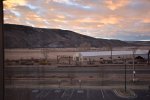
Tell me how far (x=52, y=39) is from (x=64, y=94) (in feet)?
2.37

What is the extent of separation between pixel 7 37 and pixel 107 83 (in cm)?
142

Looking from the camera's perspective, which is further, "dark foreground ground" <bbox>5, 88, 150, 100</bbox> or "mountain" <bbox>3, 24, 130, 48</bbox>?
"mountain" <bbox>3, 24, 130, 48</bbox>

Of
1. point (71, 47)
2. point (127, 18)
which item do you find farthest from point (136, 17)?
point (71, 47)

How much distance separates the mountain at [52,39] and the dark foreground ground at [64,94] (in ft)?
1.89

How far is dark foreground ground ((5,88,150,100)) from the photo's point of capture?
164 centimetres

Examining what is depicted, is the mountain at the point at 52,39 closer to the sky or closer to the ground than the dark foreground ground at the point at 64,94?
closer to the sky

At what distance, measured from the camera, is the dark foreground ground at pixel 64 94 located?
5.40ft

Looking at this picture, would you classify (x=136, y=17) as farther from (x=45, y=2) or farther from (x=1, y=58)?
(x=1, y=58)

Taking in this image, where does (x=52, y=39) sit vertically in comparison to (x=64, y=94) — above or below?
above

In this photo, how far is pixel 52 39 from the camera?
1.99 m

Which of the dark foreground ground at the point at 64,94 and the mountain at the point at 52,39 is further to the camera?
the mountain at the point at 52,39

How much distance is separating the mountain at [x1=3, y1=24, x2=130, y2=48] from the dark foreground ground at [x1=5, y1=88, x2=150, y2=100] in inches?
22.6

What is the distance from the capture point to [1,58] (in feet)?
4.89

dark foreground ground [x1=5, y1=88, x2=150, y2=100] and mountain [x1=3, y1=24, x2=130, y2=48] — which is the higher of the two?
mountain [x1=3, y1=24, x2=130, y2=48]
